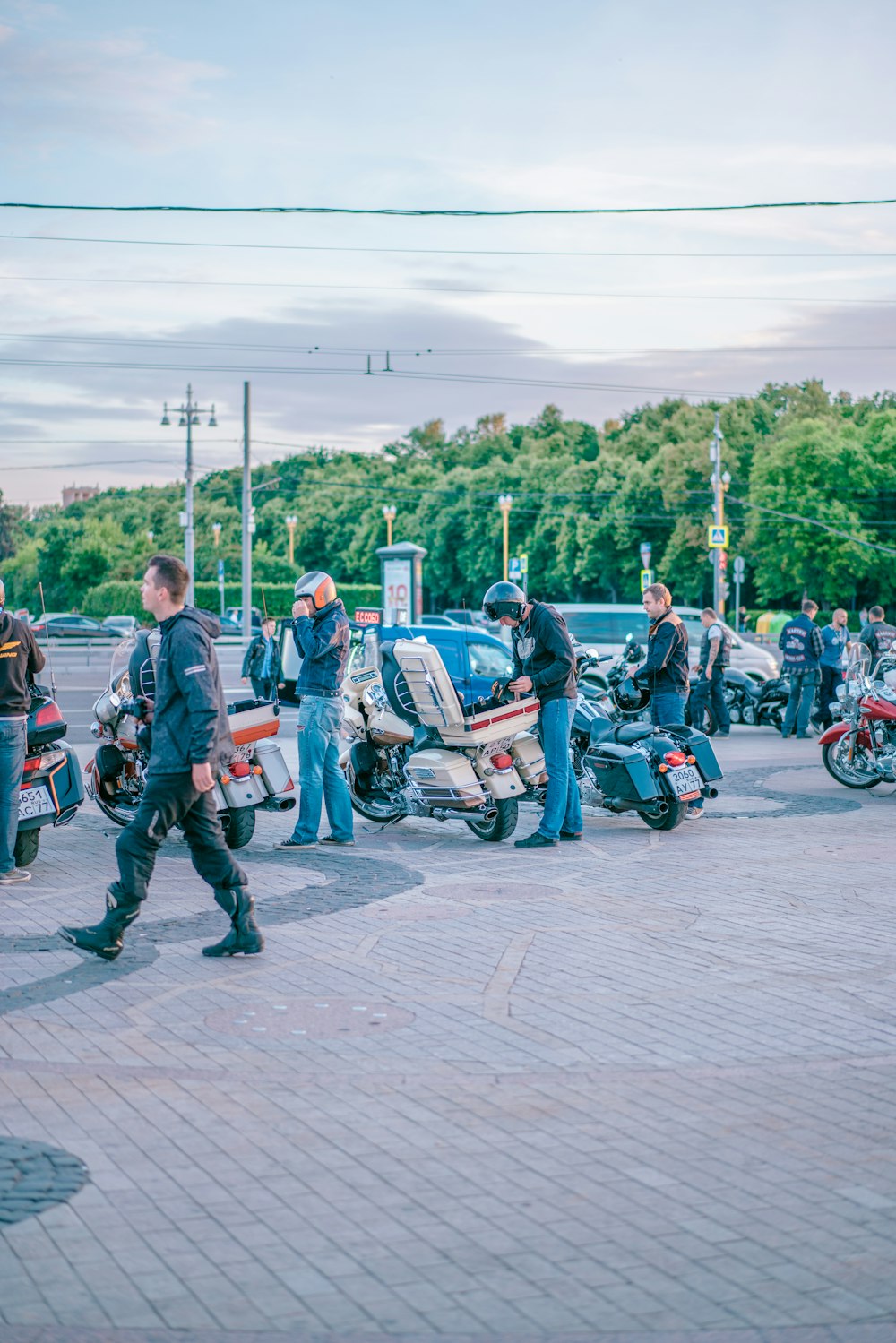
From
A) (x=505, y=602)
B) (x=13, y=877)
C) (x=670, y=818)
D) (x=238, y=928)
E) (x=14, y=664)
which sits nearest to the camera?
(x=238, y=928)

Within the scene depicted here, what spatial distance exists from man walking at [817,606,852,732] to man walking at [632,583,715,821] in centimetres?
732

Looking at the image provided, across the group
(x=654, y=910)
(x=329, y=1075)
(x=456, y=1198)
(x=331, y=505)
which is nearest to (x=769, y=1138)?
(x=456, y=1198)

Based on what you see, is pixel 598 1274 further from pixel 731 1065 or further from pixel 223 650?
pixel 223 650

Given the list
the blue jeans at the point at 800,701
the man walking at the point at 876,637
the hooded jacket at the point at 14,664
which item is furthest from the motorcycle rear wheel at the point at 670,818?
the blue jeans at the point at 800,701

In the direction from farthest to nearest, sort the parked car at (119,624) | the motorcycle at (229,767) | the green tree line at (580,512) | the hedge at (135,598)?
the hedge at (135,598)
the green tree line at (580,512)
the parked car at (119,624)
the motorcycle at (229,767)

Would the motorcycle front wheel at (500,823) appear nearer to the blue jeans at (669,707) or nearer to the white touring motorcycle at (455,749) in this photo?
the white touring motorcycle at (455,749)

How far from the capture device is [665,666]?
40.0 ft

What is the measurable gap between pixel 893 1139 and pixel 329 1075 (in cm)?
192

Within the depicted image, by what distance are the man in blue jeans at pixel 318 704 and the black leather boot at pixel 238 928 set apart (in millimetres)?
3060

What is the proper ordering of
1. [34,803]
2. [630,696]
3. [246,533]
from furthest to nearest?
[246,533]
[630,696]
[34,803]

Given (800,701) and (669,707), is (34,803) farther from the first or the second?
(800,701)

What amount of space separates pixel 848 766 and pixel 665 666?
2879 millimetres

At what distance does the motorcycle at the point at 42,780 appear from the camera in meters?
9.32

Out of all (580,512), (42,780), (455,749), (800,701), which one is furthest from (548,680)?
(580,512)
